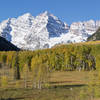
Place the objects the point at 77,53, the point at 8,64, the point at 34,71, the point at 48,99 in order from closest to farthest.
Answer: the point at 48,99, the point at 34,71, the point at 77,53, the point at 8,64

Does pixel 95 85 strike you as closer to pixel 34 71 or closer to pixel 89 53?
pixel 34 71

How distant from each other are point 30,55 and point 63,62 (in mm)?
24816

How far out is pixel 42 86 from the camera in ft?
301

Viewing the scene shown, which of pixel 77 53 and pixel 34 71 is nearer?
pixel 34 71

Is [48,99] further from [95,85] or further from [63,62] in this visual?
[63,62]

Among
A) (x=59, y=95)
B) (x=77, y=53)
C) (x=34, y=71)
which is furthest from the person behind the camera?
(x=77, y=53)

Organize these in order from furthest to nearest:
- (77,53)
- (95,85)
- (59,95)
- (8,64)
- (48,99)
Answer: (8,64)
(77,53)
(59,95)
(48,99)
(95,85)

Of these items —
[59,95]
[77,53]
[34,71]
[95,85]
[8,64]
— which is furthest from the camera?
[8,64]

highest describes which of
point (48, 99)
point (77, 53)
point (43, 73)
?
point (77, 53)

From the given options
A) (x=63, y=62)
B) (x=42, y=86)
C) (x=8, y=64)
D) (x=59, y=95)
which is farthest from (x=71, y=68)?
(x=59, y=95)

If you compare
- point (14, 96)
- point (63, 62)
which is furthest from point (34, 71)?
point (63, 62)

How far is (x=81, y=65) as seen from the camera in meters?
157

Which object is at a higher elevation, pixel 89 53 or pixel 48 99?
pixel 89 53

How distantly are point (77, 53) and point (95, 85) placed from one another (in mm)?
95206
